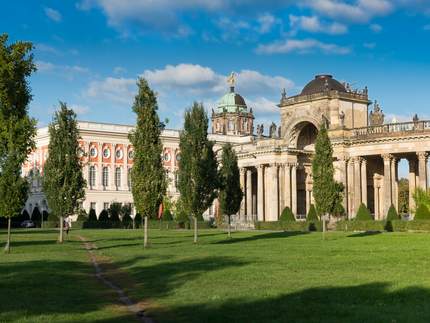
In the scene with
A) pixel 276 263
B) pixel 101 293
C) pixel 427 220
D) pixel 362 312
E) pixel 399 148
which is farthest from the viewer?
pixel 399 148

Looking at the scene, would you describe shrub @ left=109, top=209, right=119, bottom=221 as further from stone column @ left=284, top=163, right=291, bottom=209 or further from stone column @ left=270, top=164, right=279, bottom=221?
stone column @ left=284, top=163, right=291, bottom=209

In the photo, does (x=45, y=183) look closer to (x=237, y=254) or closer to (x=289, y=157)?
(x=237, y=254)

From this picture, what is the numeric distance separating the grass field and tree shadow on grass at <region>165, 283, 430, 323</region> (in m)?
0.02

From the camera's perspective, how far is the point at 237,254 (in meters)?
26.1

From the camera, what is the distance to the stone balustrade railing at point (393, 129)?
51438 millimetres

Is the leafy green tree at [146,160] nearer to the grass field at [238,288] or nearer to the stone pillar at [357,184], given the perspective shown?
the grass field at [238,288]

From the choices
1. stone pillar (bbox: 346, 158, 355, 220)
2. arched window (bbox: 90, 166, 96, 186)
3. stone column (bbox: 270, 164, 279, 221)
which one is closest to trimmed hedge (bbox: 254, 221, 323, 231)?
stone column (bbox: 270, 164, 279, 221)

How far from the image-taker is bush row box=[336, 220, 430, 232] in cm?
4281

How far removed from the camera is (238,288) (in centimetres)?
1520

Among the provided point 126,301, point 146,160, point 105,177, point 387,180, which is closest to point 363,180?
point 387,180

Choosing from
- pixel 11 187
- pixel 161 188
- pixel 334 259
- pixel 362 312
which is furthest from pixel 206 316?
pixel 161 188

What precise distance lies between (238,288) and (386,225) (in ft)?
108

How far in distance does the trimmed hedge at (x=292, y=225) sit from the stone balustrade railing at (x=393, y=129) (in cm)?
1081

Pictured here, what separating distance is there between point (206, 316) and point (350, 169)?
46994 millimetres
